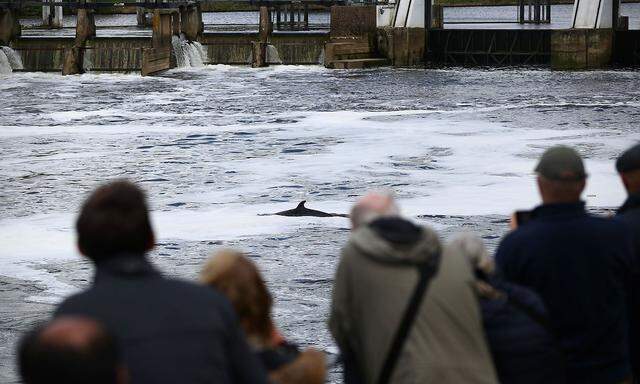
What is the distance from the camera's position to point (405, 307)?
3.93 meters

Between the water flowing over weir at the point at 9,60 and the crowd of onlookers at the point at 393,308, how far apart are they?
45.9 metres

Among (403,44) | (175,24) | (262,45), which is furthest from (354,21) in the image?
(175,24)

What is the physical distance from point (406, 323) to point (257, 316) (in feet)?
1.51

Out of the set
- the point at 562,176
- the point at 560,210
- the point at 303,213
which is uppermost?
the point at 562,176

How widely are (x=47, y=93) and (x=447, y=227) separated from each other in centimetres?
2750

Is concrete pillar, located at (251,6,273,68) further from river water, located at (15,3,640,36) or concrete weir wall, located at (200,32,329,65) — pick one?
river water, located at (15,3,640,36)

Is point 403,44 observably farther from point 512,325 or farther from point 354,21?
point 512,325

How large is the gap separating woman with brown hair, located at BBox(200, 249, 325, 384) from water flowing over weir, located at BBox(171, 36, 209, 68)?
4811 cm

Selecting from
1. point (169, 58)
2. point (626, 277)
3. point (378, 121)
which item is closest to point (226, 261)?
point (626, 277)

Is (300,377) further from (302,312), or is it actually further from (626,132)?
(626,132)

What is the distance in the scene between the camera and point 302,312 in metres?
12.2

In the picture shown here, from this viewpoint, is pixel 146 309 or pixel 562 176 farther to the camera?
pixel 562 176

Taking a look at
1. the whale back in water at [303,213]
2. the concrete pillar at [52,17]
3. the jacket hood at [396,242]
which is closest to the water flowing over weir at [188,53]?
the concrete pillar at [52,17]

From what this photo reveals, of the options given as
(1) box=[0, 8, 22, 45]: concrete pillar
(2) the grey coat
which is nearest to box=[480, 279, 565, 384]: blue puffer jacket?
(2) the grey coat
